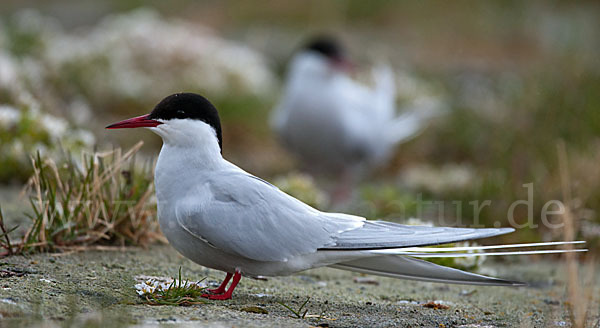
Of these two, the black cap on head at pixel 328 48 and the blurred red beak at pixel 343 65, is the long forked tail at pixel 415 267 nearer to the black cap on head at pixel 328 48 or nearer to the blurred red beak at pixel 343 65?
the blurred red beak at pixel 343 65

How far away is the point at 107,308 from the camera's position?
1.99m

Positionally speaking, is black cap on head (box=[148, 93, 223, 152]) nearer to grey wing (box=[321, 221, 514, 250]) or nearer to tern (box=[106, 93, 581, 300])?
tern (box=[106, 93, 581, 300])

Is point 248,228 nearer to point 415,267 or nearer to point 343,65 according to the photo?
point 415,267

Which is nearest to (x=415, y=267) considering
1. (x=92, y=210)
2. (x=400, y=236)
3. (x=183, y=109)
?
(x=400, y=236)

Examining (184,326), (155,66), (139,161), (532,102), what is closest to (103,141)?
(139,161)

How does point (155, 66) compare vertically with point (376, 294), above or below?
above

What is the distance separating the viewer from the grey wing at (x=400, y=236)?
2160 mm

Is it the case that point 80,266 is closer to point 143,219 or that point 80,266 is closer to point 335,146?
point 143,219

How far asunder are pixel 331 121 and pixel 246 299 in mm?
3432

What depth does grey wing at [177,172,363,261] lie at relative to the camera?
216cm

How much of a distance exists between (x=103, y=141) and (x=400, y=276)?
3764 mm

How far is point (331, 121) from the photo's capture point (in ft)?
18.5

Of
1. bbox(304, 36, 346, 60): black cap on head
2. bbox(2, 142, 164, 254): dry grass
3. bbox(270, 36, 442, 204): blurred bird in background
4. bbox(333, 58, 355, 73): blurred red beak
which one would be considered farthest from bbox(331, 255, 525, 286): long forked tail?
bbox(304, 36, 346, 60): black cap on head

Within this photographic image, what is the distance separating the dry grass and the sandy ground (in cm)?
8
